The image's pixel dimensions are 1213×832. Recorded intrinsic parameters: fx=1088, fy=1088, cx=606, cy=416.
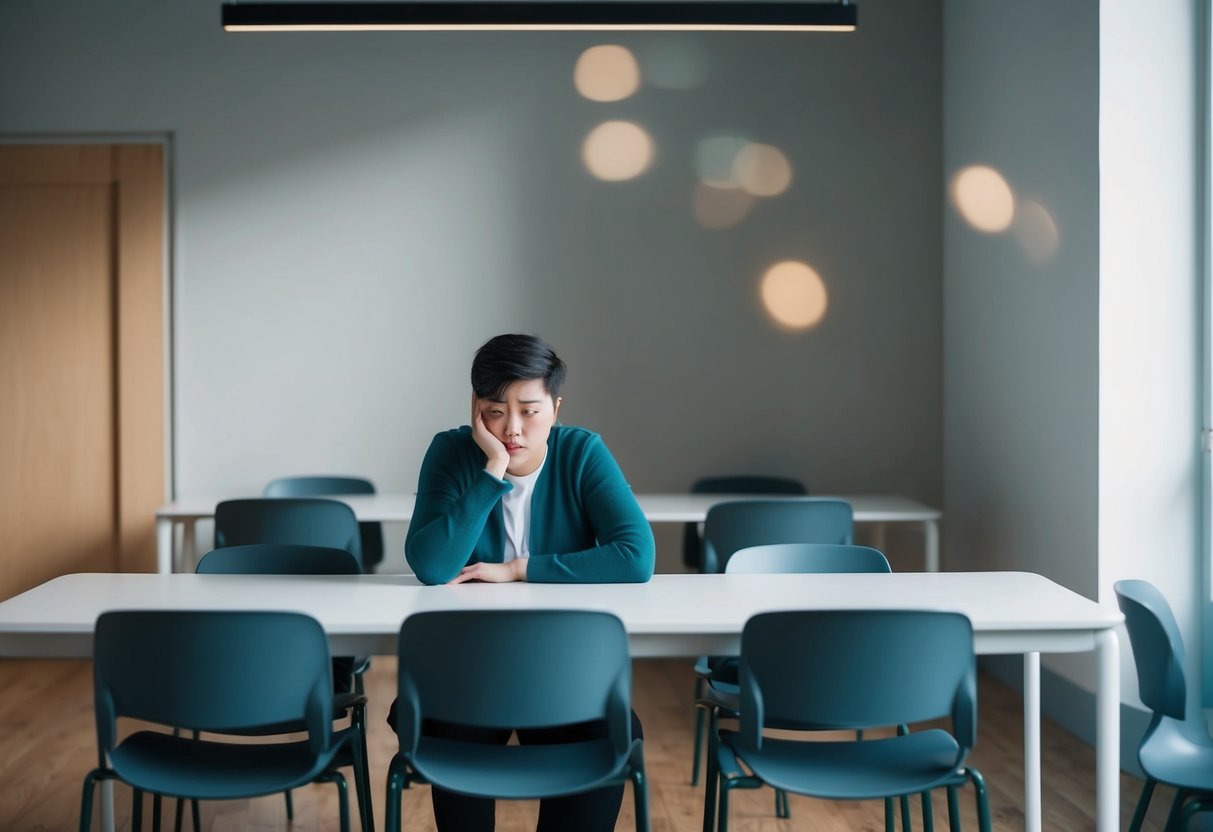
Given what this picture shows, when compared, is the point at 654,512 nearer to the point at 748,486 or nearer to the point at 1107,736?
the point at 748,486

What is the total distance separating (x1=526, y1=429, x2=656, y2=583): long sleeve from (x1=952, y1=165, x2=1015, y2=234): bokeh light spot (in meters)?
2.32

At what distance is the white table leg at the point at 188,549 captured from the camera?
185 inches

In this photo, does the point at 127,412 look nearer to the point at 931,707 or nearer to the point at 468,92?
the point at 468,92

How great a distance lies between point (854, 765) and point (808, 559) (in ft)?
2.28

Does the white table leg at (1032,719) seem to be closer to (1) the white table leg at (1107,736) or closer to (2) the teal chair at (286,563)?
(1) the white table leg at (1107,736)

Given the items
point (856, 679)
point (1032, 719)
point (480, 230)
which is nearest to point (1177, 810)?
point (1032, 719)

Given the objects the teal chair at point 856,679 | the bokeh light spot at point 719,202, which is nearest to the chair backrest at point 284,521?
the teal chair at point 856,679

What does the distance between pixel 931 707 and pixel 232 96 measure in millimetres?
4088

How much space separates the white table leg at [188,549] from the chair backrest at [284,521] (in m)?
1.31

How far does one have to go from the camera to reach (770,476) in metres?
4.89

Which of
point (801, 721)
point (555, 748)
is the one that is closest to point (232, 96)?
point (555, 748)

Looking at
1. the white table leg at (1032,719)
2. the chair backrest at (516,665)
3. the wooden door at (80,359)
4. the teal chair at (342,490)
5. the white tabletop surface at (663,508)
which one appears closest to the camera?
the chair backrest at (516,665)

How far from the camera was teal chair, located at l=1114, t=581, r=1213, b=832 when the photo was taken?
2096 millimetres

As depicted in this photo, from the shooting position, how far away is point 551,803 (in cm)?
226
